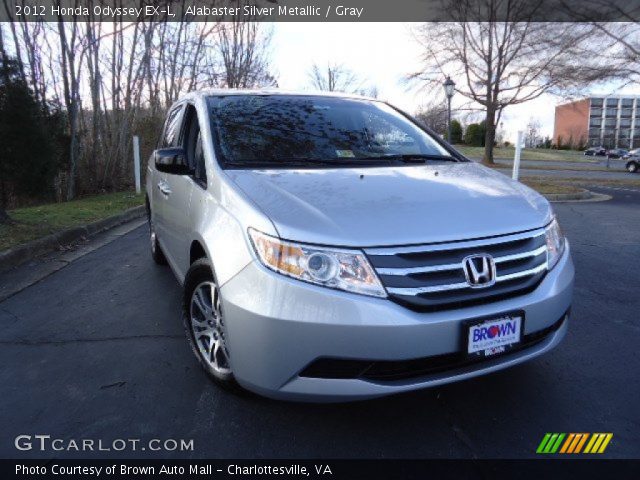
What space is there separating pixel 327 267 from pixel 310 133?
150 centimetres

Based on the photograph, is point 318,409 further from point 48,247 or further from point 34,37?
point 34,37

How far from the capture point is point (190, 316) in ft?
8.95

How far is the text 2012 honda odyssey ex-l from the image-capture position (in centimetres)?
190

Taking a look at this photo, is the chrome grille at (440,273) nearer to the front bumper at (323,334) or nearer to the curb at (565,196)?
the front bumper at (323,334)

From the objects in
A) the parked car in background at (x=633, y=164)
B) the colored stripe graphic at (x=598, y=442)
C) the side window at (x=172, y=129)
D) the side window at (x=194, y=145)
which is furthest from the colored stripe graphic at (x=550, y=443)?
the parked car in background at (x=633, y=164)

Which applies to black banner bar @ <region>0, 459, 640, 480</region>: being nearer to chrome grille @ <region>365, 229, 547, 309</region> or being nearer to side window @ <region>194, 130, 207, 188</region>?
chrome grille @ <region>365, 229, 547, 309</region>

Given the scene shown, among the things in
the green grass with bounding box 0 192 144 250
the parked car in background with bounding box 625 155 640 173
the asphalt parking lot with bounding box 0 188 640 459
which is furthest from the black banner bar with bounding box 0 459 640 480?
the parked car in background with bounding box 625 155 640 173

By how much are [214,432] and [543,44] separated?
1017 inches

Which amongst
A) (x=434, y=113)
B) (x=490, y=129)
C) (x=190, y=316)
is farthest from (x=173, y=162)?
(x=490, y=129)

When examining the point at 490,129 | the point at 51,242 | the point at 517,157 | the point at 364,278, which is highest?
the point at 490,129

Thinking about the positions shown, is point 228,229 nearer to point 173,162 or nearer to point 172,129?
point 173,162

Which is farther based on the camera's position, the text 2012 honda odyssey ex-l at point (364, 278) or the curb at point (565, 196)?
the curb at point (565, 196)

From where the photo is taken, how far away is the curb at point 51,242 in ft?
16.6

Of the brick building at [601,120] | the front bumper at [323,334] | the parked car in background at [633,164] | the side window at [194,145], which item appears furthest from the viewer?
the brick building at [601,120]
